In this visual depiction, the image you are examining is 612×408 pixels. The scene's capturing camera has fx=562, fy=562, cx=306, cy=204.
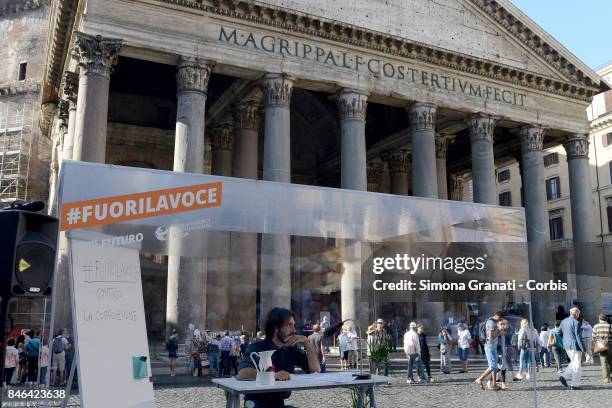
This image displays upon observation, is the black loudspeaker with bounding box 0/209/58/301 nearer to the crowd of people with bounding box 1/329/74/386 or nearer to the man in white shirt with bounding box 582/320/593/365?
the crowd of people with bounding box 1/329/74/386

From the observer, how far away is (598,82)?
2266 cm

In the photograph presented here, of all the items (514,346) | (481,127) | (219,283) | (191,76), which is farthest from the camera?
(481,127)

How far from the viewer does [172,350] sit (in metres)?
11.0

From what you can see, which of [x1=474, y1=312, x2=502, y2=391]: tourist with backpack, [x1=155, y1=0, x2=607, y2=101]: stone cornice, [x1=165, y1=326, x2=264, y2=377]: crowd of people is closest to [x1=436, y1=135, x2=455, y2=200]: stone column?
[x1=155, y1=0, x2=607, y2=101]: stone cornice

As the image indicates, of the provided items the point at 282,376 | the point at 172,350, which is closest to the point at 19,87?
the point at 172,350

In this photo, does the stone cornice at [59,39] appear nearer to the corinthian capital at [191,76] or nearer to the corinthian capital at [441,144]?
the corinthian capital at [191,76]

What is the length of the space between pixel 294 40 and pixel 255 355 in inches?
565

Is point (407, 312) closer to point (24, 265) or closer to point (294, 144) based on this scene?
point (24, 265)

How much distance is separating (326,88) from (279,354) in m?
14.5

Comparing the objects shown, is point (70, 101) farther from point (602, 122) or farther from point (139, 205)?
point (602, 122)

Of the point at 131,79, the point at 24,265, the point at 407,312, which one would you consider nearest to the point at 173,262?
the point at 24,265

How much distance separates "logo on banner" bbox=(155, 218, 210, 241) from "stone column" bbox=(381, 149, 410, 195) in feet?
62.5

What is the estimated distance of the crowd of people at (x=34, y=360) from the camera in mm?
10625

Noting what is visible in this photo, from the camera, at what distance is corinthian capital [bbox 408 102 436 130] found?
19.0m
